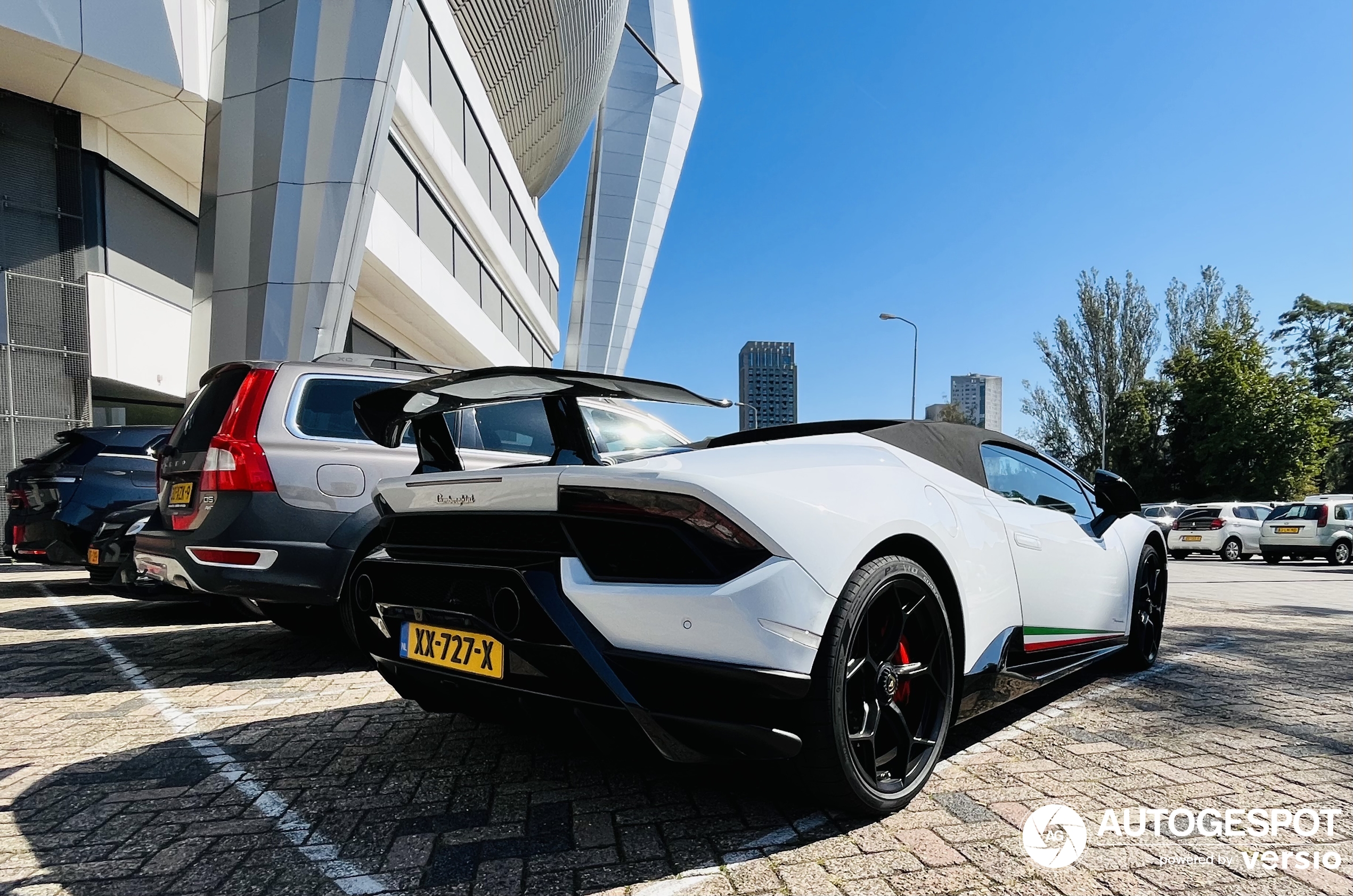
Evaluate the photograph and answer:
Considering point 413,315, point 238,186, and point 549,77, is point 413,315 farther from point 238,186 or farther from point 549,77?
point 549,77

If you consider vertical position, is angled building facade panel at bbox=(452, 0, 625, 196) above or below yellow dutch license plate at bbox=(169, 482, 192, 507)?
above

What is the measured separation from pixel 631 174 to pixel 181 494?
1636 inches

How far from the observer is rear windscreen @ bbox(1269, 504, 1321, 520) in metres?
17.7

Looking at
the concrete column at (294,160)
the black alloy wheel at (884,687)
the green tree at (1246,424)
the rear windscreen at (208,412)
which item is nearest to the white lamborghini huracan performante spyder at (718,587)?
the black alloy wheel at (884,687)

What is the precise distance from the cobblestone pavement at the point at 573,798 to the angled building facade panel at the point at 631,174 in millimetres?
40363

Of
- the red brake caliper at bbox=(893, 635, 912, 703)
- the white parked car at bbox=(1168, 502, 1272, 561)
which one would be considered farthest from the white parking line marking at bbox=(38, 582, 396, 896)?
the white parked car at bbox=(1168, 502, 1272, 561)

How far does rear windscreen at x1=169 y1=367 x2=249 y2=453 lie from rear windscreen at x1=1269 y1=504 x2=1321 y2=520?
21543 millimetres

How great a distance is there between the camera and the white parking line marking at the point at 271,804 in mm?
1951

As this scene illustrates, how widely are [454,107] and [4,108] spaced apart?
10.9m

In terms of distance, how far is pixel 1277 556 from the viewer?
18.5m

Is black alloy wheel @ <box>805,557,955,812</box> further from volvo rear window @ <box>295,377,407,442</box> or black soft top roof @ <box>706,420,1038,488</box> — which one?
volvo rear window @ <box>295,377,407,442</box>

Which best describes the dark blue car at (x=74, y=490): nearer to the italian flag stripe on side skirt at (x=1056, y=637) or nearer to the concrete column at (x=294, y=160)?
the concrete column at (x=294, y=160)

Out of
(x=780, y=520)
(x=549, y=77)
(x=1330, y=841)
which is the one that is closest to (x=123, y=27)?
(x=780, y=520)

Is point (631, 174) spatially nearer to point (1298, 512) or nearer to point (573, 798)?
point (1298, 512)
